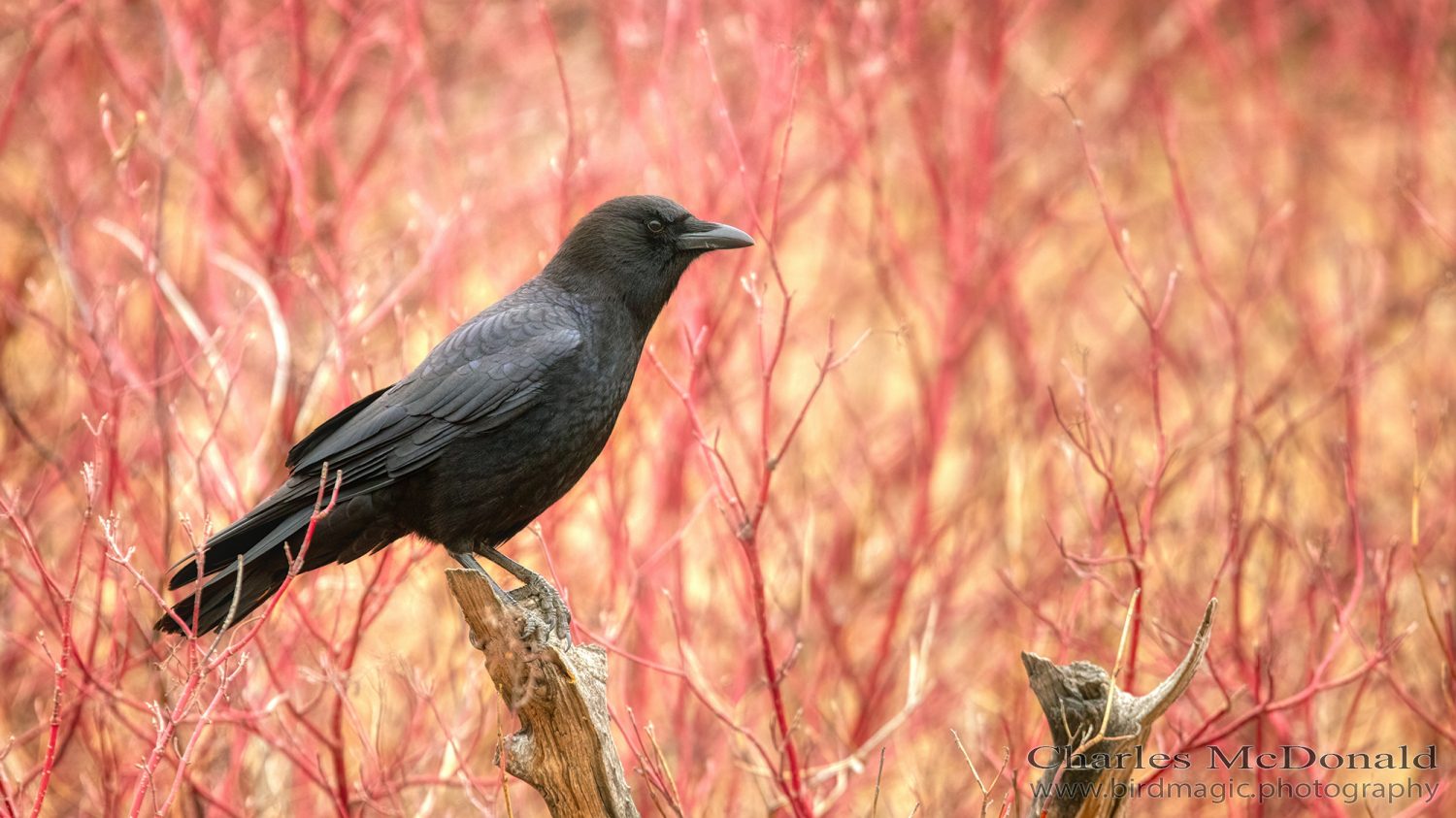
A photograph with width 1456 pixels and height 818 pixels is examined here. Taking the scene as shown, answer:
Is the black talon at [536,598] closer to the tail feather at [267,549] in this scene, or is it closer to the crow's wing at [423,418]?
the tail feather at [267,549]

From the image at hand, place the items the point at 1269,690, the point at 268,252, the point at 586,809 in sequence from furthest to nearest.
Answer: the point at 268,252, the point at 1269,690, the point at 586,809

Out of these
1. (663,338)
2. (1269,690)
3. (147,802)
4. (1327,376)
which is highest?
(1327,376)

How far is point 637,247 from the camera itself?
12.4 ft

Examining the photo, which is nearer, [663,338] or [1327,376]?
[663,338]

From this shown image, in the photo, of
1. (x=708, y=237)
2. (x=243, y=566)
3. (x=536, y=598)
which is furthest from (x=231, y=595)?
(x=708, y=237)

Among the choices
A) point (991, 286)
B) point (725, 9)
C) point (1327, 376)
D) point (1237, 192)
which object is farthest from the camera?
point (1237, 192)

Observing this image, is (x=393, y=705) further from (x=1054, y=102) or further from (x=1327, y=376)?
(x=1327, y=376)

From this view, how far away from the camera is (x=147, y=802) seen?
5.36 meters

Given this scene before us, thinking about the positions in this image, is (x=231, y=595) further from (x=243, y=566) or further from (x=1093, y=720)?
(x=1093, y=720)

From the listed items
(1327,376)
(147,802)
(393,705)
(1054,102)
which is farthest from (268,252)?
(1327,376)

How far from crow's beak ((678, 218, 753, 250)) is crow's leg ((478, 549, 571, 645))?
122cm

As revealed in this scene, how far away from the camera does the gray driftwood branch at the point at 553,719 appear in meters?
2.98

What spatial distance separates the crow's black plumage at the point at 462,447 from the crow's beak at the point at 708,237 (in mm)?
99

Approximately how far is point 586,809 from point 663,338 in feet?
11.0
